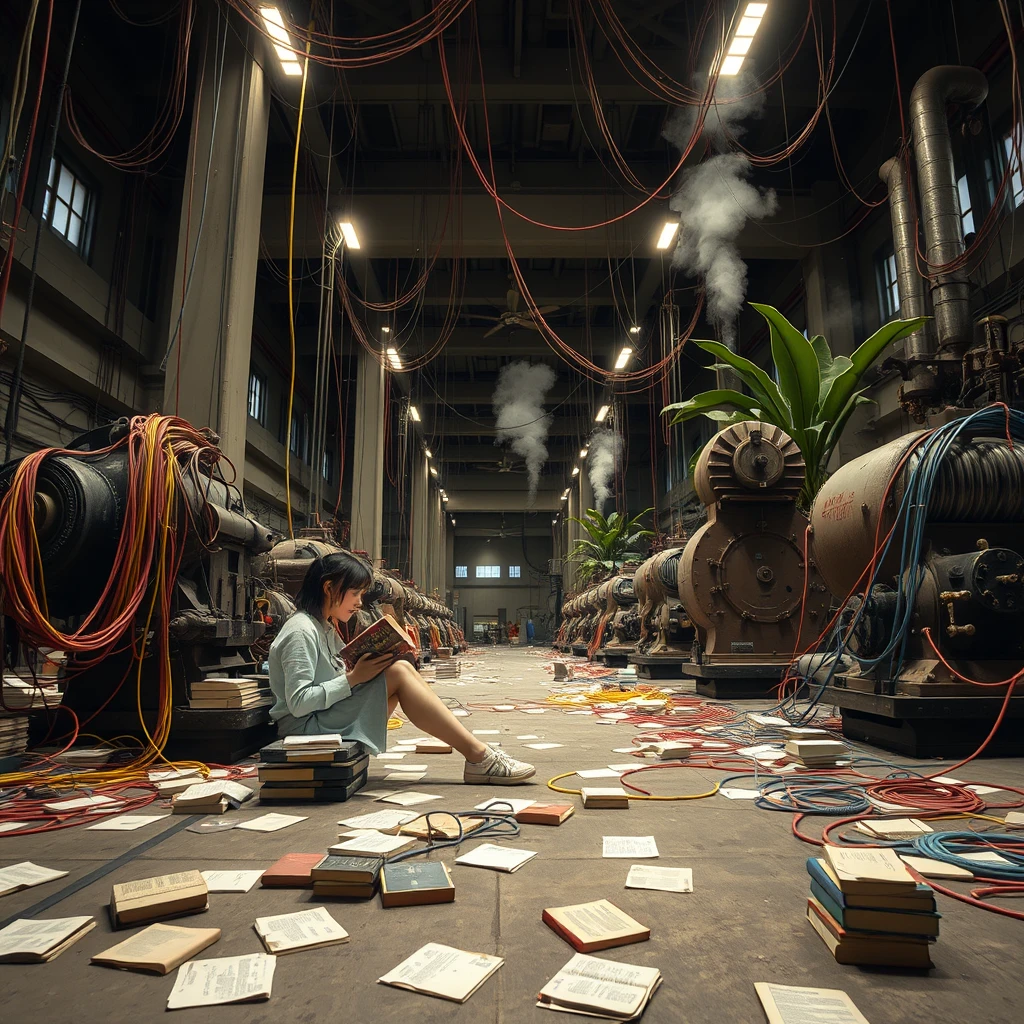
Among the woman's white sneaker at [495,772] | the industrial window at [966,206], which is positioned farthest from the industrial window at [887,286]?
the woman's white sneaker at [495,772]

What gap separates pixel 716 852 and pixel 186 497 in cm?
269

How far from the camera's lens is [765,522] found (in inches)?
236

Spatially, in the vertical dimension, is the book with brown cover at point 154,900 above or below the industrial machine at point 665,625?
below

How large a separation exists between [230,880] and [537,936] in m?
0.77

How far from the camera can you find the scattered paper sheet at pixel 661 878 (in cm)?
163

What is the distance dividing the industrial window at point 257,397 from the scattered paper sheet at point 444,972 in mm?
15927

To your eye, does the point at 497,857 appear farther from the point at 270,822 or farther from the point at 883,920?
the point at 883,920

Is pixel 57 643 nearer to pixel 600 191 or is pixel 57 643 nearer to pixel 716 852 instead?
pixel 716 852

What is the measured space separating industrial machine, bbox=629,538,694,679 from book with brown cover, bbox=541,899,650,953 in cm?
606

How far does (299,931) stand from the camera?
1381 millimetres

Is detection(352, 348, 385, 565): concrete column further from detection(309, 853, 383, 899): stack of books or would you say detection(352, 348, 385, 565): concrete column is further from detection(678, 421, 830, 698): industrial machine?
detection(309, 853, 383, 899): stack of books

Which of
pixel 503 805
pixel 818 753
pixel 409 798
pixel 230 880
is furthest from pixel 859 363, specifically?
pixel 230 880

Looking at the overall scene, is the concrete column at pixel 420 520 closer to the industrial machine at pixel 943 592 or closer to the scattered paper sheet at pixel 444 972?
the industrial machine at pixel 943 592

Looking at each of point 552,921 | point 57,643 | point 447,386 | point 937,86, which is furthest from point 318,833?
point 447,386
